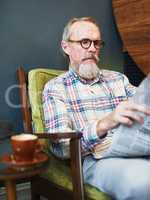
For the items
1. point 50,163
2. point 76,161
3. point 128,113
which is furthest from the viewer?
point 50,163

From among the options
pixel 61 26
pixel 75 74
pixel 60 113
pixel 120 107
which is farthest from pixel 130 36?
pixel 120 107

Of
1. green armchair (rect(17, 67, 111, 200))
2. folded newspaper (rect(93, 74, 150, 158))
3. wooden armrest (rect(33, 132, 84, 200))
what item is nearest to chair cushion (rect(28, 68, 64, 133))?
green armchair (rect(17, 67, 111, 200))

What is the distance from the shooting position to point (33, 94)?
174 cm

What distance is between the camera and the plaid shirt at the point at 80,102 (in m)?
1.52

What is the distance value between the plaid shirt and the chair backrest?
0.10 metres

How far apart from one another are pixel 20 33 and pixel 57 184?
78 cm

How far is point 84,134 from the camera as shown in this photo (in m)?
1.46

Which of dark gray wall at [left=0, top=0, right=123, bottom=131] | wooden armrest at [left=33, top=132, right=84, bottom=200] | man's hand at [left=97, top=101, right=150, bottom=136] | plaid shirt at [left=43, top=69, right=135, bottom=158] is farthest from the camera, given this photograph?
dark gray wall at [left=0, top=0, right=123, bottom=131]

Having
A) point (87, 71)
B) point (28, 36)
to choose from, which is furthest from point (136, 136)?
point (28, 36)

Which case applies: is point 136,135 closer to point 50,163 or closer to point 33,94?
point 50,163

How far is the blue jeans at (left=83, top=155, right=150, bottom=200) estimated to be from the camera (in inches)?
50.3

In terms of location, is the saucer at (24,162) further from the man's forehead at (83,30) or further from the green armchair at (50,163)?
the man's forehead at (83,30)

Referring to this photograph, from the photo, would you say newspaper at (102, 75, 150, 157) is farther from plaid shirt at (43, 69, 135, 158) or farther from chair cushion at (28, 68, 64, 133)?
chair cushion at (28, 68, 64, 133)

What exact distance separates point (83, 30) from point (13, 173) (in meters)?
0.83
